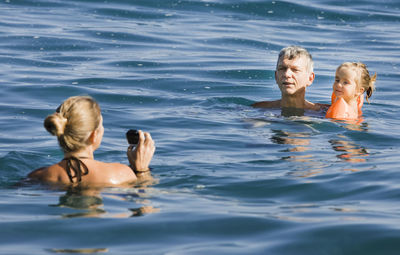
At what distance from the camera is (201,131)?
9.61 meters

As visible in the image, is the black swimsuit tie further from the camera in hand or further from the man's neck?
the man's neck

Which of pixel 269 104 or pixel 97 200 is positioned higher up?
pixel 269 104

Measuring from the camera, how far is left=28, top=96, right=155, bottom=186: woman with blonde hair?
581 cm

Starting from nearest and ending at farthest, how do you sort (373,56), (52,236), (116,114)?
(52,236) → (116,114) → (373,56)

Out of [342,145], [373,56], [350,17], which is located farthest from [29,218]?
[350,17]

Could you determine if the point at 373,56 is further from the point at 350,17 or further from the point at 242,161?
the point at 242,161

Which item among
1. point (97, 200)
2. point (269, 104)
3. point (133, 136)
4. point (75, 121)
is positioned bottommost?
point (97, 200)

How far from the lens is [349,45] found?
1758 centimetres

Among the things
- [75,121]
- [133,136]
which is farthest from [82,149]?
[133,136]

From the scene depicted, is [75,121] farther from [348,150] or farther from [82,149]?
[348,150]

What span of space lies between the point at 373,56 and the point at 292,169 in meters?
9.58

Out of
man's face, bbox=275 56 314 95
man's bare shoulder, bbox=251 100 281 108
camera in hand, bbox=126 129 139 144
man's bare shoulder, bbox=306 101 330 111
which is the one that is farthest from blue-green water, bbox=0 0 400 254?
man's bare shoulder, bbox=306 101 330 111

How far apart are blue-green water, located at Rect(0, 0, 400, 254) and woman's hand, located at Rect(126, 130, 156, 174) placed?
0.21m

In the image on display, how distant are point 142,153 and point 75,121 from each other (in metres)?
0.89
